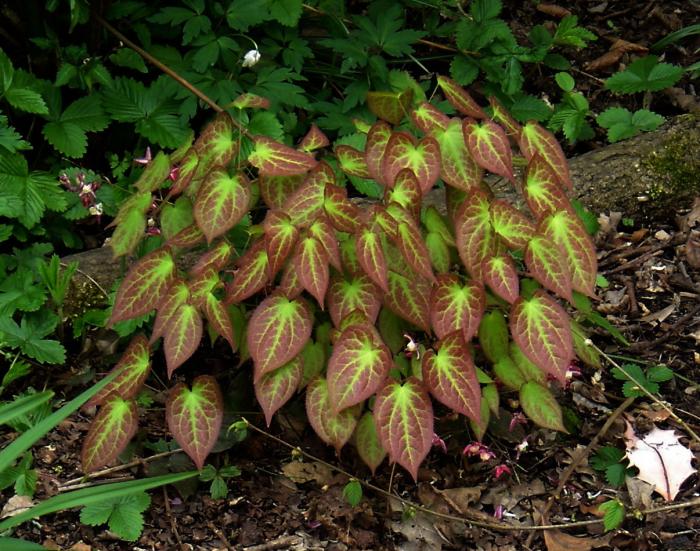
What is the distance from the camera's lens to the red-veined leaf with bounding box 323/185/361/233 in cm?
224

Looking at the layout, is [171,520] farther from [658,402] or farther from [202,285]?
[658,402]

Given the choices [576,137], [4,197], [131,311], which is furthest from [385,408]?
[576,137]

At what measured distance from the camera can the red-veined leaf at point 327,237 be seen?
219 centimetres

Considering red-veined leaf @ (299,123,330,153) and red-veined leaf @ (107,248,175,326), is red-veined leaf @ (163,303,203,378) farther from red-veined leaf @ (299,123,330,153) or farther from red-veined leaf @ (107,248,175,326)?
red-veined leaf @ (299,123,330,153)

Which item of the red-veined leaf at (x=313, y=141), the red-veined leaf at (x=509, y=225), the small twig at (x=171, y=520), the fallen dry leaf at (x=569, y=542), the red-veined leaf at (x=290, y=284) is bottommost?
the small twig at (x=171, y=520)

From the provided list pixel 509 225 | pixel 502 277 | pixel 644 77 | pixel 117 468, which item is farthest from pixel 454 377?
pixel 644 77

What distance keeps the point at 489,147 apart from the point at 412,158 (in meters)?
0.18

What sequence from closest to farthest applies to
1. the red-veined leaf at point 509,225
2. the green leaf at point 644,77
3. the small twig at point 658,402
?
the red-veined leaf at point 509,225, the small twig at point 658,402, the green leaf at point 644,77

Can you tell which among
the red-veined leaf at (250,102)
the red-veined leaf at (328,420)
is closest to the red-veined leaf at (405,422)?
the red-veined leaf at (328,420)

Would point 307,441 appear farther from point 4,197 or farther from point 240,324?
point 4,197

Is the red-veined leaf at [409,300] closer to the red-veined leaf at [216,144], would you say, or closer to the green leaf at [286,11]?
the red-veined leaf at [216,144]

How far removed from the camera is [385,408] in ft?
7.21

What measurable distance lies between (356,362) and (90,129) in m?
1.51

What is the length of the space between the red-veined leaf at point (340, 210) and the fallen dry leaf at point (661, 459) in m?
1.00
